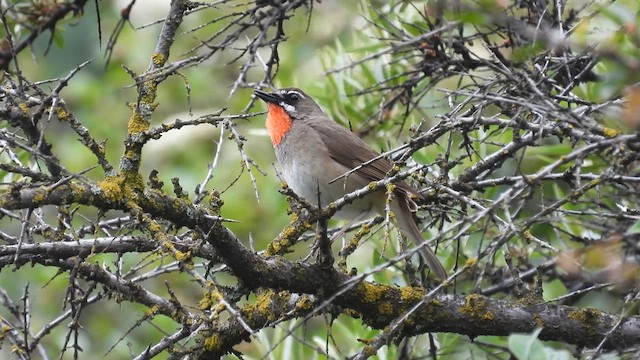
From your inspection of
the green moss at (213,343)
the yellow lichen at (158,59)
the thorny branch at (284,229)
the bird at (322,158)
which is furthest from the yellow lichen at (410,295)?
the yellow lichen at (158,59)

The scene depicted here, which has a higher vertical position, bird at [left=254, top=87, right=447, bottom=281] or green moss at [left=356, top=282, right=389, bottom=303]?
bird at [left=254, top=87, right=447, bottom=281]

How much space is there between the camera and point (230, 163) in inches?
407

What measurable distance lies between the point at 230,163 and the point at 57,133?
234 centimetres

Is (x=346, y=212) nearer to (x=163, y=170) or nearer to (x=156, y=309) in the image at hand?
(x=156, y=309)

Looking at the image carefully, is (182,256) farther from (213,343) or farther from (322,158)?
(322,158)

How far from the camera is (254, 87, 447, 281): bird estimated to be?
560 centimetres

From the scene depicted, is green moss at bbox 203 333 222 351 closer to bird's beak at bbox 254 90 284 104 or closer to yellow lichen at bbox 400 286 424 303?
yellow lichen at bbox 400 286 424 303

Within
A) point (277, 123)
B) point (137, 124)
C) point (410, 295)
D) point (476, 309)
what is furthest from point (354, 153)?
point (137, 124)

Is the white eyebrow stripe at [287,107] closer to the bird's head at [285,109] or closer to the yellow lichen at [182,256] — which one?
the bird's head at [285,109]

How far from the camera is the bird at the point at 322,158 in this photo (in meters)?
5.60

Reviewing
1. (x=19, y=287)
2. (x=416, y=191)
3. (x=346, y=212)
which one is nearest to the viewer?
(x=416, y=191)

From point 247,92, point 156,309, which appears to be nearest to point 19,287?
point 247,92

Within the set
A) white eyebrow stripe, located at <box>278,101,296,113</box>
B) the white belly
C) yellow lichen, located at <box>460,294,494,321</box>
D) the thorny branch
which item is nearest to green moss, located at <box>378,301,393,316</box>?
Answer: the thorny branch

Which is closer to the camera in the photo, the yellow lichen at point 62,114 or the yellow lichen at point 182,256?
the yellow lichen at point 182,256
